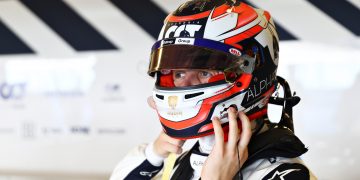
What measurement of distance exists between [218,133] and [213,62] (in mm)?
136

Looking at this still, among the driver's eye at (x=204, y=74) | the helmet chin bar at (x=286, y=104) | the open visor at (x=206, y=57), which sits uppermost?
the open visor at (x=206, y=57)

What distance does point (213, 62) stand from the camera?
82cm

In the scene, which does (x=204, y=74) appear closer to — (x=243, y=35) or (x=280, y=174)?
(x=243, y=35)

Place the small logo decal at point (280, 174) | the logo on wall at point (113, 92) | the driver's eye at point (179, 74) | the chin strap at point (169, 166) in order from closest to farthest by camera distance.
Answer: the small logo decal at point (280, 174), the driver's eye at point (179, 74), the chin strap at point (169, 166), the logo on wall at point (113, 92)

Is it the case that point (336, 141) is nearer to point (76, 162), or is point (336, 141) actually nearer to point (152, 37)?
point (152, 37)

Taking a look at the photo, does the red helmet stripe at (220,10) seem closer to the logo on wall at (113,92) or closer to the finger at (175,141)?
the finger at (175,141)

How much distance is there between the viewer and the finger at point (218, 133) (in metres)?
0.77

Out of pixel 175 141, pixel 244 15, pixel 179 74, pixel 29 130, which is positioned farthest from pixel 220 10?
pixel 29 130

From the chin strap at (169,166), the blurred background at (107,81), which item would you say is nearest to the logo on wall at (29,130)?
the blurred background at (107,81)

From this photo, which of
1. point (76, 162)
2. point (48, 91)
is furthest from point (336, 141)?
point (48, 91)

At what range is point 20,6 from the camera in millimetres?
1934

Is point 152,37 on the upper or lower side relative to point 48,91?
upper

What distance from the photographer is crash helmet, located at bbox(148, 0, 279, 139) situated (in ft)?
2.71

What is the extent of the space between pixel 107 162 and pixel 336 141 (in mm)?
935
